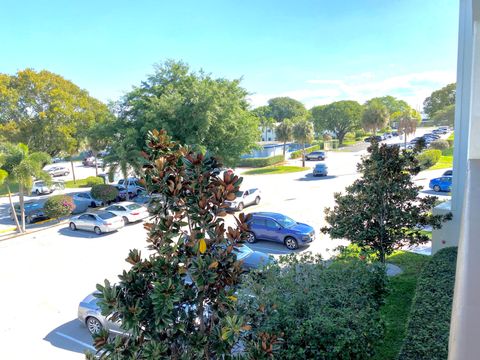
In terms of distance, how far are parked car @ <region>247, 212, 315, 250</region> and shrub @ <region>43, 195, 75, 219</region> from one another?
11.4m

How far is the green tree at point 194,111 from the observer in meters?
19.8

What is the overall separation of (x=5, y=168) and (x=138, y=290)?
1741 cm

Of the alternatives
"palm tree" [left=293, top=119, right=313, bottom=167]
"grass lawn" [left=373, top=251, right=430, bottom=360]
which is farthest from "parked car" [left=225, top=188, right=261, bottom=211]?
"palm tree" [left=293, top=119, right=313, bottom=167]

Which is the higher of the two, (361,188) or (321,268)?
(361,188)

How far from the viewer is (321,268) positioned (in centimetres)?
677

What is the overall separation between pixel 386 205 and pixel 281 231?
5173 millimetres

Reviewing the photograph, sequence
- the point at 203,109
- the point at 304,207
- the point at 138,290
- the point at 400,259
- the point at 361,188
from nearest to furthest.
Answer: the point at 138,290 → the point at 361,188 → the point at 400,259 → the point at 203,109 → the point at 304,207

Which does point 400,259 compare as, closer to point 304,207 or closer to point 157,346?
point 304,207

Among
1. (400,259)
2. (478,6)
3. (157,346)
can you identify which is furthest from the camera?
(400,259)

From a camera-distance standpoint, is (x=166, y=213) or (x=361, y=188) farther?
(x=361, y=188)

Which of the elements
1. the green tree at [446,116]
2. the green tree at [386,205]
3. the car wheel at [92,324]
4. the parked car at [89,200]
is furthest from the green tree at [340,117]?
the car wheel at [92,324]

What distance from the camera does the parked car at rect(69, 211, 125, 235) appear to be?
17438mm

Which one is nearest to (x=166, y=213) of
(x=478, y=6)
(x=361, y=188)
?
(x=478, y=6)

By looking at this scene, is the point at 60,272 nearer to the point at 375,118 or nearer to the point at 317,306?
the point at 317,306
